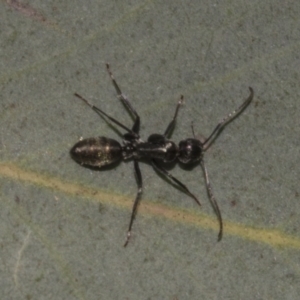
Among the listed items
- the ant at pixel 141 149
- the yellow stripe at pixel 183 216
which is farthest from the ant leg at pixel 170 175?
the yellow stripe at pixel 183 216

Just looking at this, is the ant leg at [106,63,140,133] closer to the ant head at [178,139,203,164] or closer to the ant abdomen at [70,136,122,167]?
Answer: the ant abdomen at [70,136,122,167]

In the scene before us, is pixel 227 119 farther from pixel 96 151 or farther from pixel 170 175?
pixel 96 151

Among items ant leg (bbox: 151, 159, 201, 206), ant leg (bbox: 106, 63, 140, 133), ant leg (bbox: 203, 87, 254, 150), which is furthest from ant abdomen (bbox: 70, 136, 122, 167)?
A: ant leg (bbox: 203, 87, 254, 150)

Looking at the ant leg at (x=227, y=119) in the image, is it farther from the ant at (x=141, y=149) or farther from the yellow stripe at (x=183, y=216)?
the yellow stripe at (x=183, y=216)

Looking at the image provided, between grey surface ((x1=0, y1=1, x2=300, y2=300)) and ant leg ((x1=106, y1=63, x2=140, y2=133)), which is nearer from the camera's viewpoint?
grey surface ((x1=0, y1=1, x2=300, y2=300))

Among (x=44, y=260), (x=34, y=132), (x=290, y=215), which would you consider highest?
(x=34, y=132)

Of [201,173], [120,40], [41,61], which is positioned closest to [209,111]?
[201,173]

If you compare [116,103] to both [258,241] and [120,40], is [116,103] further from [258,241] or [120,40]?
[258,241]
